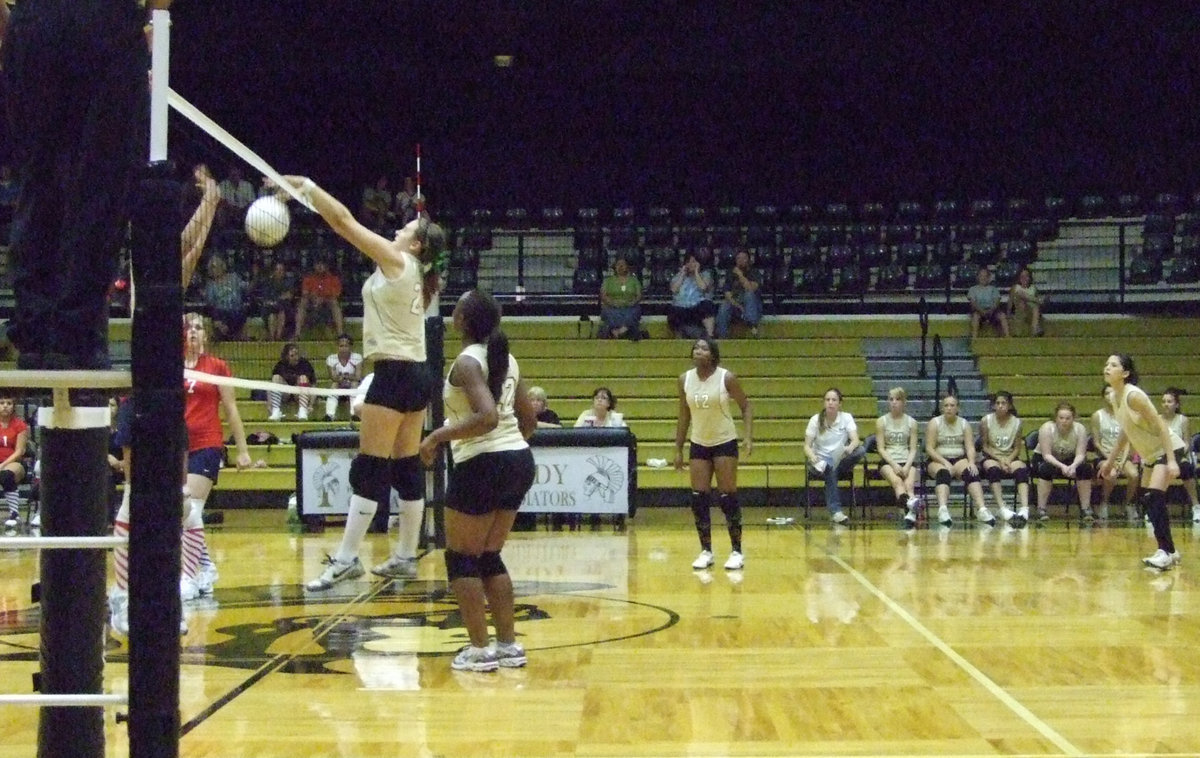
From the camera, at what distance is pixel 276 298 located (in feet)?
57.7

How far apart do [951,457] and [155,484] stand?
13589 millimetres

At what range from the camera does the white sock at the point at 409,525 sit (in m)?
8.65

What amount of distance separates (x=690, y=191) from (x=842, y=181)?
2.43m

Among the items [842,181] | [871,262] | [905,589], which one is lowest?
[905,589]

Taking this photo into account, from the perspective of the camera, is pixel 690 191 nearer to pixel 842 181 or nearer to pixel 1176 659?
pixel 842 181

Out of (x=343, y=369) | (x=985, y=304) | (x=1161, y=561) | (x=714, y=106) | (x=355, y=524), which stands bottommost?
(x=1161, y=561)

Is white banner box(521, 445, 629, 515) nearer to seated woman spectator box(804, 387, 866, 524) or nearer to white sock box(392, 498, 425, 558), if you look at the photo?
seated woman spectator box(804, 387, 866, 524)

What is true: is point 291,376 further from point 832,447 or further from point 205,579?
point 205,579

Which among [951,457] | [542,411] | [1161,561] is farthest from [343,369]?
[1161,561]

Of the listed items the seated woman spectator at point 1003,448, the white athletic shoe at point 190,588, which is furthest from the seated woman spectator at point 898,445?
the white athletic shoe at point 190,588

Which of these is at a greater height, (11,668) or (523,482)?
(523,482)

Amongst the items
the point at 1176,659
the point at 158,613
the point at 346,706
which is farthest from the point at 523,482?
the point at 158,613

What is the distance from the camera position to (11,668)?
20.1 feet

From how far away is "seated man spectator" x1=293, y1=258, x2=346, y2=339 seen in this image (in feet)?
59.7
